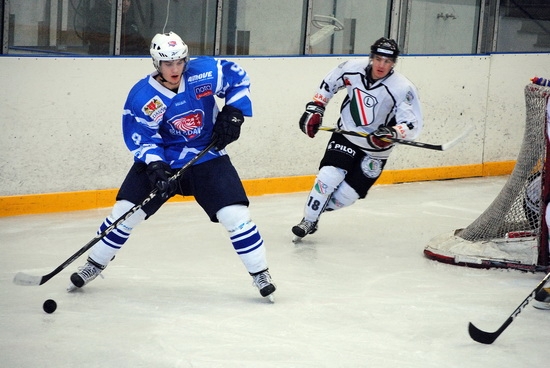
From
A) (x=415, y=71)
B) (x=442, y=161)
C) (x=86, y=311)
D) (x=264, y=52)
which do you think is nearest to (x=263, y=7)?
(x=264, y=52)

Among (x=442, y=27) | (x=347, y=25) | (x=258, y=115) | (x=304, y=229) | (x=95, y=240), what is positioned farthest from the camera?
(x=442, y=27)

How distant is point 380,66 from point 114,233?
159 centimetres

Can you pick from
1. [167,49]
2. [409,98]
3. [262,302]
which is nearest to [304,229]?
[409,98]

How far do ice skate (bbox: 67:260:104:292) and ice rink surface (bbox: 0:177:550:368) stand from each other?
44 mm

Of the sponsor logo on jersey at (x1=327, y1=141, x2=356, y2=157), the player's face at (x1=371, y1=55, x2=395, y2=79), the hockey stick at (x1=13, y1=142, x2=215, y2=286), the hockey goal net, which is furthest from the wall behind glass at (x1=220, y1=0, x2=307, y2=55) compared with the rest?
the hockey stick at (x1=13, y1=142, x2=215, y2=286)

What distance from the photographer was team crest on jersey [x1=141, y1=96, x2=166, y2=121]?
11.7 feet

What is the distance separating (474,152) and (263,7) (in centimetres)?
204

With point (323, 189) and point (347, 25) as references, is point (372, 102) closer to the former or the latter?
point (323, 189)

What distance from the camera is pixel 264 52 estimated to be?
20.2ft

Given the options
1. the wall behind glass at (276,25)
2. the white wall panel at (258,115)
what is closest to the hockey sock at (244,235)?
the white wall panel at (258,115)

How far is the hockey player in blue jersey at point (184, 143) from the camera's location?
11.7 ft

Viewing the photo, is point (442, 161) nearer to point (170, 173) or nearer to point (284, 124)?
point (284, 124)

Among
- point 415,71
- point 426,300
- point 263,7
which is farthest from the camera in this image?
point 415,71

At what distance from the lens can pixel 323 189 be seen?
4.71m
